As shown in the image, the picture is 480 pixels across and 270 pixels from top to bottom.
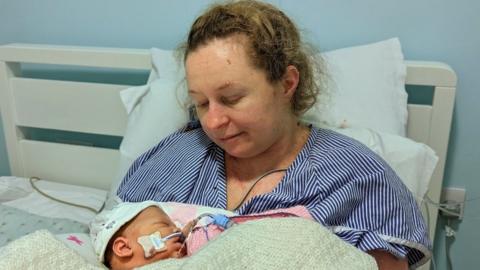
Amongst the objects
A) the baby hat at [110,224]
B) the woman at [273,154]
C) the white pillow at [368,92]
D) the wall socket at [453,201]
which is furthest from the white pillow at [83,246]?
the wall socket at [453,201]

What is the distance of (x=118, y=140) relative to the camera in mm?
Result: 1850

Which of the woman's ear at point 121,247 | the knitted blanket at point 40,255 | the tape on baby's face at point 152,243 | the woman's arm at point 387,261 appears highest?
the knitted blanket at point 40,255

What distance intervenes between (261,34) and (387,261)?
1.81ft

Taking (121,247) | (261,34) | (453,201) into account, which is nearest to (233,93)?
(261,34)

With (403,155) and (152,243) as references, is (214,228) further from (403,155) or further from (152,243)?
(403,155)

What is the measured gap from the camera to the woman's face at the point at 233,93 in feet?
3.35

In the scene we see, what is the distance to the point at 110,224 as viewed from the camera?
98cm

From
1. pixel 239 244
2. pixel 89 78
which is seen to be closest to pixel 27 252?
pixel 239 244

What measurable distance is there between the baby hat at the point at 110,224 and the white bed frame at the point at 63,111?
27.1 inches

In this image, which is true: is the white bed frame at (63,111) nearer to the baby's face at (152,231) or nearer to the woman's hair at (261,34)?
the woman's hair at (261,34)

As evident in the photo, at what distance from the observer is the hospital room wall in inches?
57.1

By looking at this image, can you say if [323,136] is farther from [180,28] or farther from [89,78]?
[89,78]

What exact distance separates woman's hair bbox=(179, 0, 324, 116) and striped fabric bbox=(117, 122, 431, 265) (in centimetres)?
17

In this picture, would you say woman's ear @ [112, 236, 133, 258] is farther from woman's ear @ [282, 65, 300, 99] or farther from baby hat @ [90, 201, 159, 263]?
woman's ear @ [282, 65, 300, 99]
